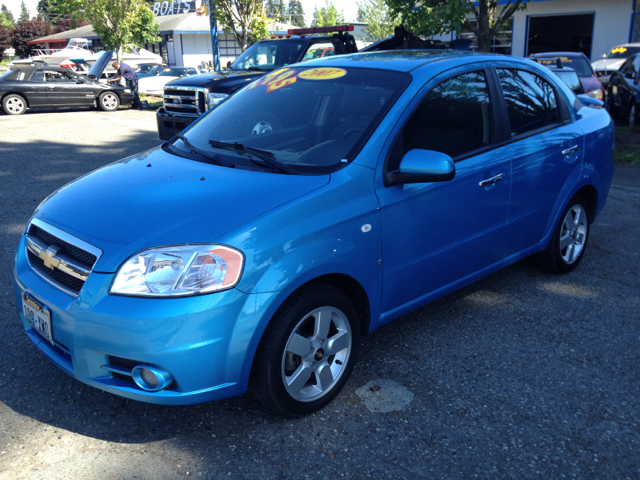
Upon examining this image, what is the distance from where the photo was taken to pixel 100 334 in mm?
2529

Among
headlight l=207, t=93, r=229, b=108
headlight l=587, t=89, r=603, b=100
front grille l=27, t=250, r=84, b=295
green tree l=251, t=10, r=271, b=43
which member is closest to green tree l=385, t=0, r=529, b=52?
headlight l=587, t=89, r=603, b=100

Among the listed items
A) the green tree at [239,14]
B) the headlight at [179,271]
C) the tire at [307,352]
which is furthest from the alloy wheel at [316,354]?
the green tree at [239,14]

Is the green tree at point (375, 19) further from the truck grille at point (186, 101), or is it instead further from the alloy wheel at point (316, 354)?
the alloy wheel at point (316, 354)

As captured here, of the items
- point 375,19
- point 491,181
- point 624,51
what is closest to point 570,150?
point 491,181

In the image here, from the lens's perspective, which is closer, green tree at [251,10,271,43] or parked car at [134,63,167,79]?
green tree at [251,10,271,43]

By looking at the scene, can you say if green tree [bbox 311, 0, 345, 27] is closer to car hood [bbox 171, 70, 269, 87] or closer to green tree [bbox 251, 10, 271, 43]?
green tree [bbox 251, 10, 271, 43]

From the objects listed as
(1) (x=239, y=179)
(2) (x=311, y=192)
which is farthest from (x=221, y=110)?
(2) (x=311, y=192)

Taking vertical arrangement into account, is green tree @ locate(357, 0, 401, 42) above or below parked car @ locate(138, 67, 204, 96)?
above

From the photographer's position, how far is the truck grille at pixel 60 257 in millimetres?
2668

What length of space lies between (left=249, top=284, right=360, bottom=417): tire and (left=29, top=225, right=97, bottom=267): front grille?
0.87m

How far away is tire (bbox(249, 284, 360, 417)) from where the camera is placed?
8.87ft

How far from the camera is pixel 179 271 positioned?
2.52m

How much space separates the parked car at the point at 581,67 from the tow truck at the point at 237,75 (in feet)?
15.8

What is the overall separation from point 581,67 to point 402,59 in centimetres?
1202
